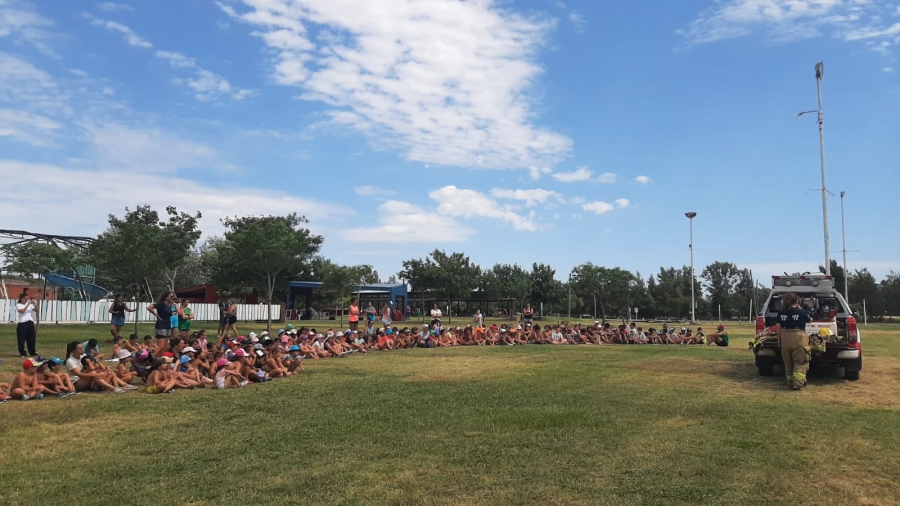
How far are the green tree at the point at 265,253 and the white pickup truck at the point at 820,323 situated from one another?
62.6 ft

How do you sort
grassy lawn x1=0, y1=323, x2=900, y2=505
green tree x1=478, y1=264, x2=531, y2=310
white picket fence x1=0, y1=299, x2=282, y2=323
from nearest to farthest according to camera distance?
grassy lawn x1=0, y1=323, x2=900, y2=505 → white picket fence x1=0, y1=299, x2=282, y2=323 → green tree x1=478, y1=264, x2=531, y2=310

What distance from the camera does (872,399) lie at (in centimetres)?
993

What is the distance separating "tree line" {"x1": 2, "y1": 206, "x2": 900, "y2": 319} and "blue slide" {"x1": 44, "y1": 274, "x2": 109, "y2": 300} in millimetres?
1236

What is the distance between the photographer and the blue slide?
1410 inches

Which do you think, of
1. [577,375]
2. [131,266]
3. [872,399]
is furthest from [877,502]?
[131,266]

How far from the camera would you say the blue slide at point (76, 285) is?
35.8 meters

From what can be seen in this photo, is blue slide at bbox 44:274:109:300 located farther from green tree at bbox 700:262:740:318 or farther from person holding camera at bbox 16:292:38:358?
green tree at bbox 700:262:740:318

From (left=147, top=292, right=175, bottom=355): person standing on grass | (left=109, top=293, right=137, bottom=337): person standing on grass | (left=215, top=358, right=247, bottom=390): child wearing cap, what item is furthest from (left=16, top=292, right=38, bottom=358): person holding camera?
(left=215, top=358, right=247, bottom=390): child wearing cap

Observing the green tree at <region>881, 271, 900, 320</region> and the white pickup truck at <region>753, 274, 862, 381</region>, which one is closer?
→ the white pickup truck at <region>753, 274, 862, 381</region>

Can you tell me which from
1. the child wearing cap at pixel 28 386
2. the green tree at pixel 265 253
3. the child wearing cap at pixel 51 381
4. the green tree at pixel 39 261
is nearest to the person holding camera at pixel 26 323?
the child wearing cap at pixel 51 381

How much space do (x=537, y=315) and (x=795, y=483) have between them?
66.6 metres

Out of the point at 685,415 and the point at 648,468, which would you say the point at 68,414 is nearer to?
the point at 648,468

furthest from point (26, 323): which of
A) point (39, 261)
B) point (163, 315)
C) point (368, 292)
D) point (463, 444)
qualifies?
point (368, 292)

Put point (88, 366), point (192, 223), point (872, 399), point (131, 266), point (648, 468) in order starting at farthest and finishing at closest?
point (192, 223) < point (131, 266) < point (88, 366) < point (872, 399) < point (648, 468)
